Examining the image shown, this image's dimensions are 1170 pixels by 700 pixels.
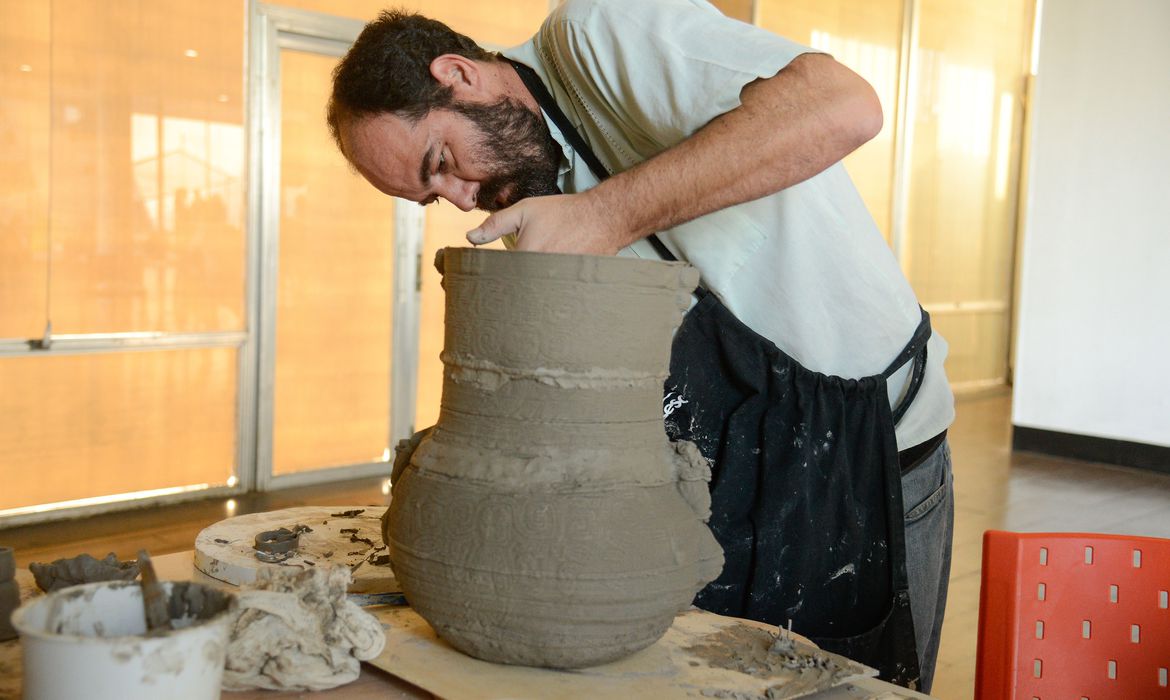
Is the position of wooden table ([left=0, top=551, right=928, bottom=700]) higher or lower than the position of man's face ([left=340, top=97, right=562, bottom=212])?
lower

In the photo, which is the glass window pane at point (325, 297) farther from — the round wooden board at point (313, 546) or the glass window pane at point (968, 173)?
the glass window pane at point (968, 173)

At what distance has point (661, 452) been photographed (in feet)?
3.75

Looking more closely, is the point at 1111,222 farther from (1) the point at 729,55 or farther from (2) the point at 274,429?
(1) the point at 729,55

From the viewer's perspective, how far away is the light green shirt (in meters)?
1.37

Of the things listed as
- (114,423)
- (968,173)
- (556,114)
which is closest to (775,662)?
(556,114)

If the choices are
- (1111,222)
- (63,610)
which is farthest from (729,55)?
(1111,222)

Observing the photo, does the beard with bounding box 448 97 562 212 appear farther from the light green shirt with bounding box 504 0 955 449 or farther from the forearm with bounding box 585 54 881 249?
the forearm with bounding box 585 54 881 249

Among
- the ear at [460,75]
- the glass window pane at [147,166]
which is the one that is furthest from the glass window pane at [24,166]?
the ear at [460,75]

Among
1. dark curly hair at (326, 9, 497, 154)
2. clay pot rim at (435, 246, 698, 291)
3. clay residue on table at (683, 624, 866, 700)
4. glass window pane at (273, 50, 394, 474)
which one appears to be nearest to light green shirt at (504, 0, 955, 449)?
dark curly hair at (326, 9, 497, 154)

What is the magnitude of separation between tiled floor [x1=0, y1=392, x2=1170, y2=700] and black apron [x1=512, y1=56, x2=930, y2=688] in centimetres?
185

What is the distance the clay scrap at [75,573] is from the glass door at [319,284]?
12.6 feet

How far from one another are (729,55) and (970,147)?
8.56 meters

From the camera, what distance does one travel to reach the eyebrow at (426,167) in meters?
1.61

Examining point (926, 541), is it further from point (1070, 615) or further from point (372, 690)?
point (372, 690)
